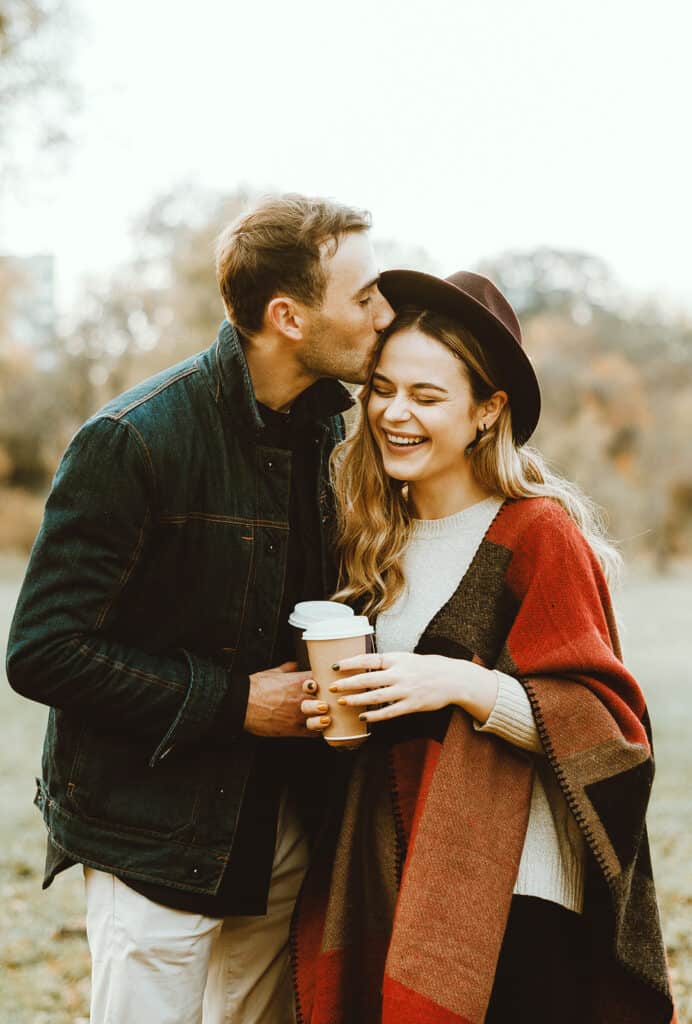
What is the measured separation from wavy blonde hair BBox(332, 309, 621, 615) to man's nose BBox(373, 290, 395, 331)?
0.03 meters

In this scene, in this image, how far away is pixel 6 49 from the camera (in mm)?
7812

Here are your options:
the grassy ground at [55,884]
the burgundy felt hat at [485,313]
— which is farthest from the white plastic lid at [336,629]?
the burgundy felt hat at [485,313]

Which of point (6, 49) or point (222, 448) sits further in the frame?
point (6, 49)

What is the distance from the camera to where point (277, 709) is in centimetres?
247

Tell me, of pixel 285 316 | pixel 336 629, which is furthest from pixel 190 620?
pixel 285 316

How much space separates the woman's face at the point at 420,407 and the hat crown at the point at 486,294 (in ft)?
0.52

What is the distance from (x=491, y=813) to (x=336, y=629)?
58cm

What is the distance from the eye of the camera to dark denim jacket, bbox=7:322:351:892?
2365 mm

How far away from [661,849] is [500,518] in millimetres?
4790

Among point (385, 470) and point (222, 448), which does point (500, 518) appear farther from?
point (222, 448)

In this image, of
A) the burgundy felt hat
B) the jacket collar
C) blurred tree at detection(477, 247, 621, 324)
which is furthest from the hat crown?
blurred tree at detection(477, 247, 621, 324)

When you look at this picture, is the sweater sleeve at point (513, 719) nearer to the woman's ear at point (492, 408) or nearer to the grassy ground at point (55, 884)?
the grassy ground at point (55, 884)

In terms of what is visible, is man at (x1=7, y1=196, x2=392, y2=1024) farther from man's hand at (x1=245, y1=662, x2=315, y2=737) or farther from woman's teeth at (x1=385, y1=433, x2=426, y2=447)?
woman's teeth at (x1=385, y1=433, x2=426, y2=447)

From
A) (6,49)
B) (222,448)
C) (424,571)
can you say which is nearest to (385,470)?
(424,571)
